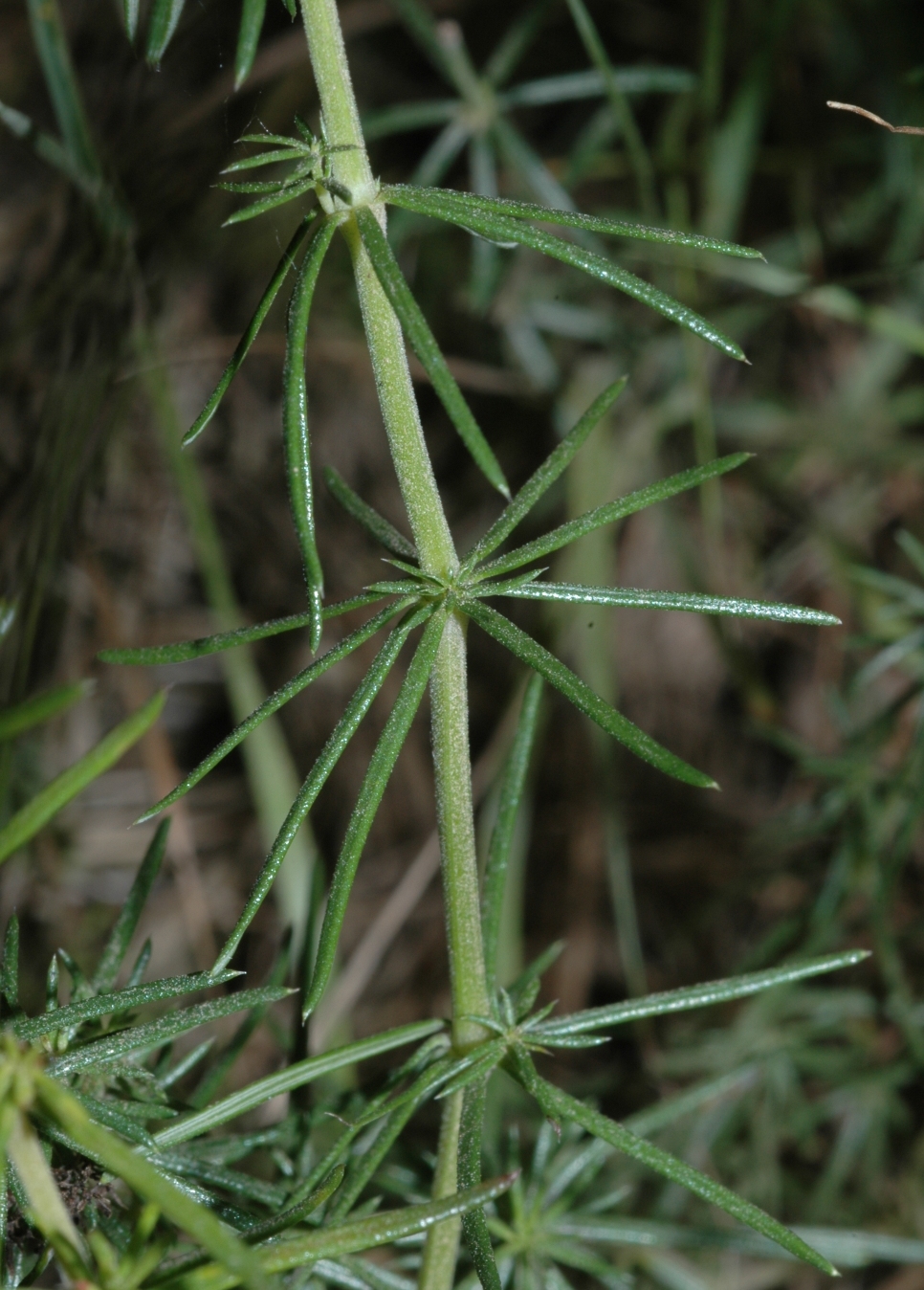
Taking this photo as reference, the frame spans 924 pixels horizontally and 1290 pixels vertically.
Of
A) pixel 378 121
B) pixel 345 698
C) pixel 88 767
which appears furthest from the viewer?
pixel 345 698

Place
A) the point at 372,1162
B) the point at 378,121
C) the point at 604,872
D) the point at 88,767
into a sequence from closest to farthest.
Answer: the point at 88,767 → the point at 372,1162 → the point at 378,121 → the point at 604,872

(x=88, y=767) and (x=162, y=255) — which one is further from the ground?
(x=162, y=255)

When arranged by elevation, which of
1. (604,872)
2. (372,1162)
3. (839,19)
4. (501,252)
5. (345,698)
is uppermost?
(839,19)

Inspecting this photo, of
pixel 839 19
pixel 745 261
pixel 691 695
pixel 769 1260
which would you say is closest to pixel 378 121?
pixel 745 261

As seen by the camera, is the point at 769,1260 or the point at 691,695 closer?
the point at 769,1260

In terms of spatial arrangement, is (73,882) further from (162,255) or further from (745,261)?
(745,261)
